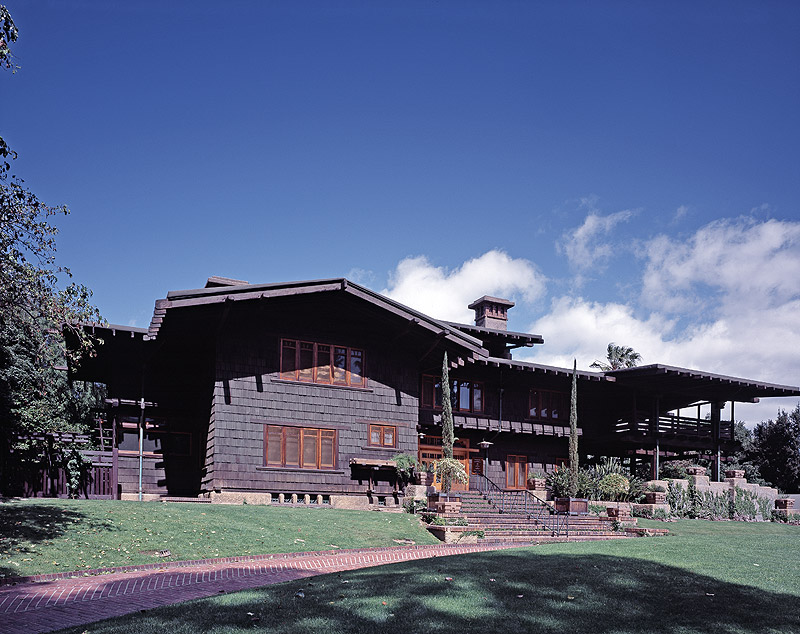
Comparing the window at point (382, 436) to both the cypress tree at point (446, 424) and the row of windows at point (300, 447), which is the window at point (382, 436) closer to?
the row of windows at point (300, 447)

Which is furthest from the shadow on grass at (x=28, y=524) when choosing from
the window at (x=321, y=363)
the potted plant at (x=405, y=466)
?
the potted plant at (x=405, y=466)

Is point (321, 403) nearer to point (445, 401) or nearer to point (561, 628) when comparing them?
point (445, 401)

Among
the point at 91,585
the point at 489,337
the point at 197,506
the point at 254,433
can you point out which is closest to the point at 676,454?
the point at 489,337

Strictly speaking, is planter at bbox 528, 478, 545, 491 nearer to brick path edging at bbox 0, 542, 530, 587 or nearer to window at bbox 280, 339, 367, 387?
window at bbox 280, 339, 367, 387

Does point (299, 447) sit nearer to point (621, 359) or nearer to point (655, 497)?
point (655, 497)

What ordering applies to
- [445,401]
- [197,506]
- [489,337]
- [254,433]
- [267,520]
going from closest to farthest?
[267,520]
[197,506]
[254,433]
[445,401]
[489,337]

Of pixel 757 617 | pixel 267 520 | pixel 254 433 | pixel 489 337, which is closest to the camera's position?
pixel 757 617

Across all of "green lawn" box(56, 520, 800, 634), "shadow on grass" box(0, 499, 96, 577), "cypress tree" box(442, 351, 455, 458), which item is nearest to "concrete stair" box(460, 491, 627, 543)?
"cypress tree" box(442, 351, 455, 458)

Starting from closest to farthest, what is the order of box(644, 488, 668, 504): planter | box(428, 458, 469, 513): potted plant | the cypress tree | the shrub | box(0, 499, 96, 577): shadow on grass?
box(0, 499, 96, 577): shadow on grass
box(428, 458, 469, 513): potted plant
the cypress tree
the shrub
box(644, 488, 668, 504): planter

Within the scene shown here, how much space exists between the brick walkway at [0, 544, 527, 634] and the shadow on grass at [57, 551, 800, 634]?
4.52ft

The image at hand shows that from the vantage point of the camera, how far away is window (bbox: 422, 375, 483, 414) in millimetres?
30031

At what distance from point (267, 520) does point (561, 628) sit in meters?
11.9

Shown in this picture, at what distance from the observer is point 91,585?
38.8 ft

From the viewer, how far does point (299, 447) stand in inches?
963
